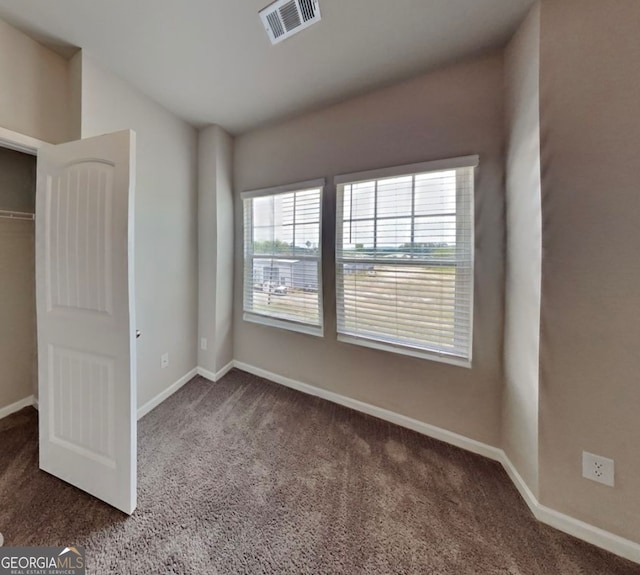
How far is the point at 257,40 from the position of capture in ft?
4.74

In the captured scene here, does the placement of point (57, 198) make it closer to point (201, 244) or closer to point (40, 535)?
point (201, 244)

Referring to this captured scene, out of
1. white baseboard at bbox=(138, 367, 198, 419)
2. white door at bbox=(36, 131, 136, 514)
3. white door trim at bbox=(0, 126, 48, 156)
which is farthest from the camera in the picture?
white baseboard at bbox=(138, 367, 198, 419)

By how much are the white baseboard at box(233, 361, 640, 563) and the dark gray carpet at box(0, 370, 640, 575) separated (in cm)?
4

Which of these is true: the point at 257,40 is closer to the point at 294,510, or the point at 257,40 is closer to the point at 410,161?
the point at 410,161

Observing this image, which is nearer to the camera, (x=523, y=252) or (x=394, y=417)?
(x=523, y=252)

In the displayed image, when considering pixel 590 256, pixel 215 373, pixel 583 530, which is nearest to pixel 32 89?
pixel 215 373

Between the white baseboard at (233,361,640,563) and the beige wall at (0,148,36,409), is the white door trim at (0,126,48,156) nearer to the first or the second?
the beige wall at (0,148,36,409)

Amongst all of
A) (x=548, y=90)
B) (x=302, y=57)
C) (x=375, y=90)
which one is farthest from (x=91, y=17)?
(x=548, y=90)

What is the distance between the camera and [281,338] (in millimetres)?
2408

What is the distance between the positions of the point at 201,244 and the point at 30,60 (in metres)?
1.49

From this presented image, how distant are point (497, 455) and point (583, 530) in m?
0.45

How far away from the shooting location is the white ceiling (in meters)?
1.25

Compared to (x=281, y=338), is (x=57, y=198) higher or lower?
higher

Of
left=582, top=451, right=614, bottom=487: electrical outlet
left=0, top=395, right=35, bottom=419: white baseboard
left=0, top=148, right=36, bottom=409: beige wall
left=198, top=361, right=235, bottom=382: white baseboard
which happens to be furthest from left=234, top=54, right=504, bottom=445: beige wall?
left=0, top=395, right=35, bottom=419: white baseboard
